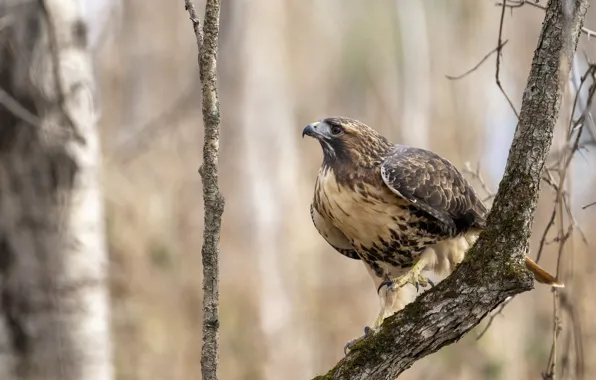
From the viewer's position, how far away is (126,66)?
15.6 meters

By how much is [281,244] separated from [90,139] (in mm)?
6883

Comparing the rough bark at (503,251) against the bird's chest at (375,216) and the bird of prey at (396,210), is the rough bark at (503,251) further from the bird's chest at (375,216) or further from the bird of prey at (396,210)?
the bird's chest at (375,216)

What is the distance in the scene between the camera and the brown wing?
3840mm

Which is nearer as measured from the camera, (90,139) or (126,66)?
(90,139)

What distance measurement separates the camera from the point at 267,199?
38.1 ft

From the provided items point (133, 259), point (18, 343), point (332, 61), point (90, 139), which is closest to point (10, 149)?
point (90, 139)

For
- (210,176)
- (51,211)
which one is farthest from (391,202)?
(51,211)

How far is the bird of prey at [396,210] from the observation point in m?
3.87

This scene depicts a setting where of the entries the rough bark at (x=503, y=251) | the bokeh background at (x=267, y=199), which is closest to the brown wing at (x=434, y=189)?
the rough bark at (x=503, y=251)

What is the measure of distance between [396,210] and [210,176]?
1.53 m

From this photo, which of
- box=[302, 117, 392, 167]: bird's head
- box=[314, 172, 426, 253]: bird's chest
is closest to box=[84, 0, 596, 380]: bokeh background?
box=[302, 117, 392, 167]: bird's head

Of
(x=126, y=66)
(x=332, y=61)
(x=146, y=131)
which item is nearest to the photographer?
(x=146, y=131)

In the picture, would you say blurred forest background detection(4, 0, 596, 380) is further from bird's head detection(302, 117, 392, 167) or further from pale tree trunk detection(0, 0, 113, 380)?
bird's head detection(302, 117, 392, 167)

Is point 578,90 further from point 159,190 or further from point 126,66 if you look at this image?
point 126,66
